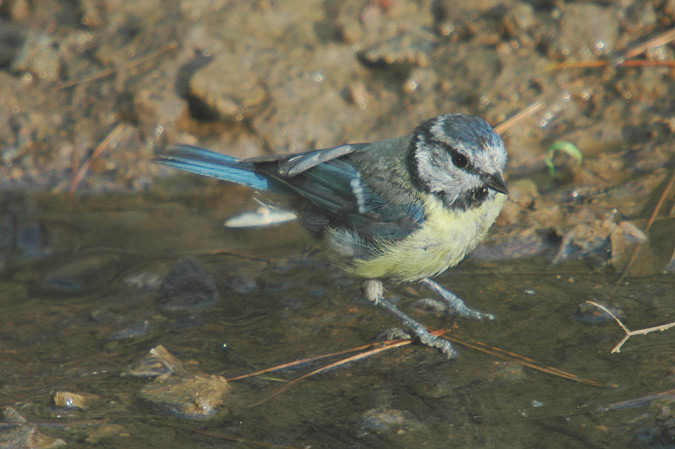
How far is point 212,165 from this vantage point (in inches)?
154

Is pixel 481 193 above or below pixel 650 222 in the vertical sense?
above

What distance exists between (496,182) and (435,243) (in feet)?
1.30

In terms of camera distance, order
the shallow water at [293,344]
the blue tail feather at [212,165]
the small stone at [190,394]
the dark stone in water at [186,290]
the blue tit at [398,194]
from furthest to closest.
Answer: the blue tail feather at [212,165] → the dark stone in water at [186,290] → the blue tit at [398,194] → the small stone at [190,394] → the shallow water at [293,344]

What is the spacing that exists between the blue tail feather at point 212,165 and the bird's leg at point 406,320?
881 millimetres

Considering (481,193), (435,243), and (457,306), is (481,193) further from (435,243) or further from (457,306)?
(457,306)

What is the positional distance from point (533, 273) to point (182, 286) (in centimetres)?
186

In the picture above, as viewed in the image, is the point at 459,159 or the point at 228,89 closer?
the point at 459,159

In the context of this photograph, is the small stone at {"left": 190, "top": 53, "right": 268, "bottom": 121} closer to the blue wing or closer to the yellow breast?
the blue wing

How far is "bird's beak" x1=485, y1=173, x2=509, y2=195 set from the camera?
324 cm

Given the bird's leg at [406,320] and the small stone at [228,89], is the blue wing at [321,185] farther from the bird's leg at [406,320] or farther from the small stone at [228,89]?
the small stone at [228,89]

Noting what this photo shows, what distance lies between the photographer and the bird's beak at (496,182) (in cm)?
324

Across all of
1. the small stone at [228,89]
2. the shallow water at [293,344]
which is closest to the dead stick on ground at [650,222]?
the shallow water at [293,344]

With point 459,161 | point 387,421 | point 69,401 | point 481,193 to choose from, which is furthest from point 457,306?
point 69,401

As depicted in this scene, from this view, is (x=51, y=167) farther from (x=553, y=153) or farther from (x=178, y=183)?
(x=553, y=153)
